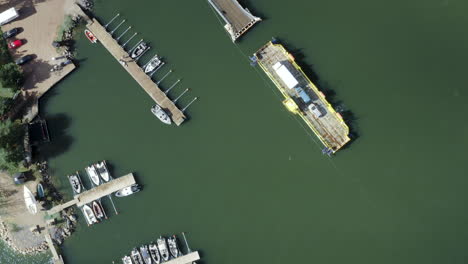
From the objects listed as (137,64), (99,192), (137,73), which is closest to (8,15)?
(137,64)

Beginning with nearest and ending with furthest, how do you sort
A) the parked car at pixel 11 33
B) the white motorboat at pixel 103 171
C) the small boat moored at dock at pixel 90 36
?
the white motorboat at pixel 103 171, the small boat moored at dock at pixel 90 36, the parked car at pixel 11 33

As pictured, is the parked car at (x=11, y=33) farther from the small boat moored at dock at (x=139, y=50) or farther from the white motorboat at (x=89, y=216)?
the white motorboat at (x=89, y=216)

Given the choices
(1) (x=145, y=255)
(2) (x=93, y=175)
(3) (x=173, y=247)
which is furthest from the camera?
(2) (x=93, y=175)

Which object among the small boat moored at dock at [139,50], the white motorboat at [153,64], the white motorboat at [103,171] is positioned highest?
the small boat moored at dock at [139,50]

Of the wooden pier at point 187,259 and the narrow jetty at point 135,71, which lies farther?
the narrow jetty at point 135,71

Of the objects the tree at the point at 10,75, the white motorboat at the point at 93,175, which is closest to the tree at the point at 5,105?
the tree at the point at 10,75

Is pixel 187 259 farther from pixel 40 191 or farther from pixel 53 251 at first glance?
pixel 40 191

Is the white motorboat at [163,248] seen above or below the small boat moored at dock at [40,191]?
below
